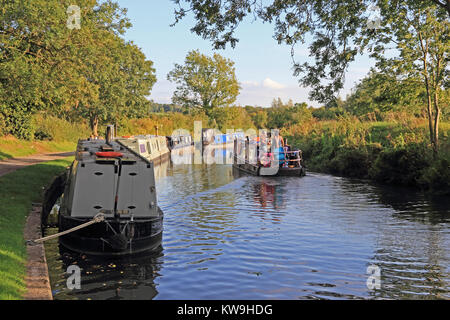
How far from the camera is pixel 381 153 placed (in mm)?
24109

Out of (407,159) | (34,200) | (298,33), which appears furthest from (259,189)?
(298,33)

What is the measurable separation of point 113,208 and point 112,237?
99 centimetres

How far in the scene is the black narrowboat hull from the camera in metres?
10.1

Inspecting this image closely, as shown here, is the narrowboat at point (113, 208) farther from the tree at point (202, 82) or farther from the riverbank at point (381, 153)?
the tree at point (202, 82)

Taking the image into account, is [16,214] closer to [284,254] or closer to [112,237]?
[112,237]

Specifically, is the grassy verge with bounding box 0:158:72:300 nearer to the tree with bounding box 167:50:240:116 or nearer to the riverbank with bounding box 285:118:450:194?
the riverbank with bounding box 285:118:450:194

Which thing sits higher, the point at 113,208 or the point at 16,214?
the point at 113,208

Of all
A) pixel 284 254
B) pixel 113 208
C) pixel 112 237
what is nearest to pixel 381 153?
pixel 284 254

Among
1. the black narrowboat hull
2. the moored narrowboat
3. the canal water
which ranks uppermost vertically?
the moored narrowboat

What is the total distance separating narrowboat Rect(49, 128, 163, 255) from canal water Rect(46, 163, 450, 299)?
32 centimetres

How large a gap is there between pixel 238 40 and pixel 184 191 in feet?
39.4

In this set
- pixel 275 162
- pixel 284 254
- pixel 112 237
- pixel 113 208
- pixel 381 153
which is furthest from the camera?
pixel 275 162

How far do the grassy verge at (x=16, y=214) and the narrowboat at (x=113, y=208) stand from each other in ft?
4.14

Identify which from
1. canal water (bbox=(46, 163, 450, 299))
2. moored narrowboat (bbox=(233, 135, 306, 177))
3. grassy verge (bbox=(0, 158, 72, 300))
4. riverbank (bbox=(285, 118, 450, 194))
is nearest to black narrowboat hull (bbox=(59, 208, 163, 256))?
canal water (bbox=(46, 163, 450, 299))
